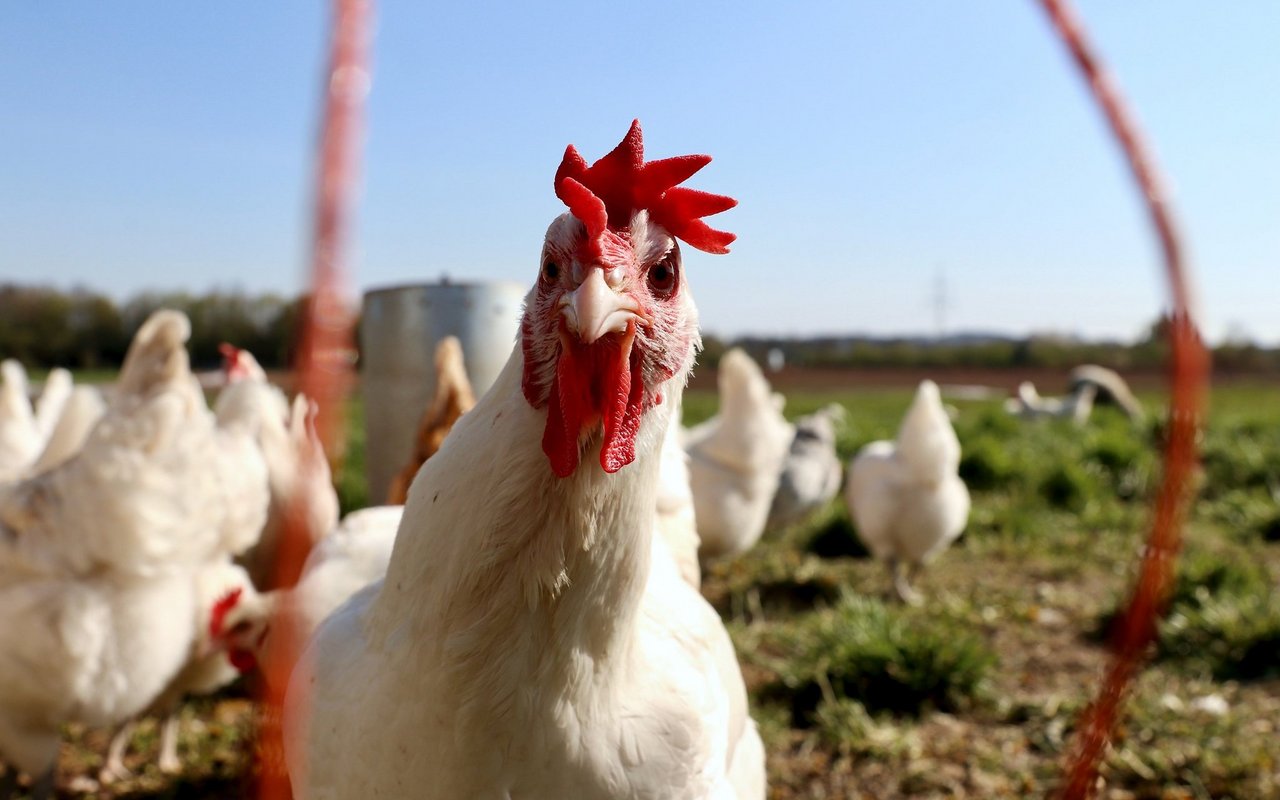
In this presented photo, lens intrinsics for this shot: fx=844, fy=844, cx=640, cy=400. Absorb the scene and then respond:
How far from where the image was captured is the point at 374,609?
1.52 m

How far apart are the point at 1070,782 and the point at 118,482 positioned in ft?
9.07

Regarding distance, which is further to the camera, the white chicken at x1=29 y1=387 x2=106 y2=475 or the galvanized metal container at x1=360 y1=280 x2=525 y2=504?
the galvanized metal container at x1=360 y1=280 x2=525 y2=504

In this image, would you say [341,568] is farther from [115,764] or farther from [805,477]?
[805,477]

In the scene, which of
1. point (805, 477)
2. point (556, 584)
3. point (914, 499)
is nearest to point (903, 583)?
point (914, 499)

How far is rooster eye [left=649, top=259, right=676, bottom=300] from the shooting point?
1296 millimetres

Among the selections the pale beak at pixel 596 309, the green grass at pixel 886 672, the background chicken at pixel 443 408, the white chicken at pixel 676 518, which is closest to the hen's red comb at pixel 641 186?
the pale beak at pixel 596 309

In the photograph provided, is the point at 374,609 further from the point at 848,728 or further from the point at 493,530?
the point at 848,728

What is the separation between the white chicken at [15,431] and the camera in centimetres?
368

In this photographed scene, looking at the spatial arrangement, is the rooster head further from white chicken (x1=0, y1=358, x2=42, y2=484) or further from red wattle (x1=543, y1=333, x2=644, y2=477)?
white chicken (x1=0, y1=358, x2=42, y2=484)

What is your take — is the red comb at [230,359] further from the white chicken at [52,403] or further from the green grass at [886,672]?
the green grass at [886,672]

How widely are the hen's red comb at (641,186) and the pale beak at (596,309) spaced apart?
0.47 ft

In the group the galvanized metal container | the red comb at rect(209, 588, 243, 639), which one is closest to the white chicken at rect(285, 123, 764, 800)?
the red comb at rect(209, 588, 243, 639)

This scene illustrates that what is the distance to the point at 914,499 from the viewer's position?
4922 mm

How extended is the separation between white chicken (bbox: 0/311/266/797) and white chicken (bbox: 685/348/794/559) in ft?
8.61
